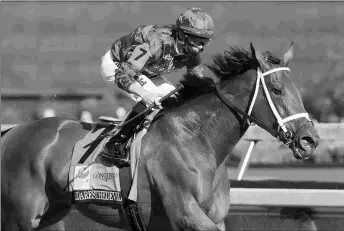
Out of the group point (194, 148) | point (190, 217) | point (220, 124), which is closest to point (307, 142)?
point (220, 124)

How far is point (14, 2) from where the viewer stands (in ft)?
33.1

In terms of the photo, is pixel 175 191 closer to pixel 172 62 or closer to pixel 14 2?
pixel 172 62

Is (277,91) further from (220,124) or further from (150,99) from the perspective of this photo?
(150,99)

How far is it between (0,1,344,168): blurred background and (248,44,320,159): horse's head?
462 cm

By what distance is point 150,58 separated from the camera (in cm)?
409

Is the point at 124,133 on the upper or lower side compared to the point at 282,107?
lower

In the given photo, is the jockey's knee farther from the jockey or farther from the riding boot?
the riding boot

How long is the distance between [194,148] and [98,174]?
63 cm

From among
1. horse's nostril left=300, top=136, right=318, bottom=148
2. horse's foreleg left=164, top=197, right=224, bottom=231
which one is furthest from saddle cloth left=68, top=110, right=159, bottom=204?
horse's nostril left=300, top=136, right=318, bottom=148

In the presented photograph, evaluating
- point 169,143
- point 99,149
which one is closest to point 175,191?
point 169,143

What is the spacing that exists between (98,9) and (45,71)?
117 centimetres

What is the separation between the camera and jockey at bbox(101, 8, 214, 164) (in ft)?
13.1

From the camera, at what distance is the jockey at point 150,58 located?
3.99 meters

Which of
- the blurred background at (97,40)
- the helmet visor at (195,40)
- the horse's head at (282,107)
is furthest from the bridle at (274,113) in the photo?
the blurred background at (97,40)
